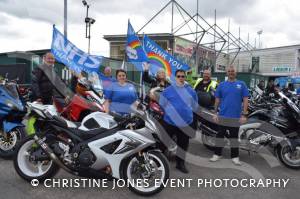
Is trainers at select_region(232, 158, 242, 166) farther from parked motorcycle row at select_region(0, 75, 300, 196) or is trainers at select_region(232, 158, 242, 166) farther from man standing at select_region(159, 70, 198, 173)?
parked motorcycle row at select_region(0, 75, 300, 196)

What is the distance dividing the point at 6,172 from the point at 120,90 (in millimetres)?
2032

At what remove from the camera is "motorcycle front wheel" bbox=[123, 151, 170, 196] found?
3807 millimetres

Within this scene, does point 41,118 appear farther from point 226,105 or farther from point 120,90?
point 226,105

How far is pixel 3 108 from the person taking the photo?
4949 millimetres

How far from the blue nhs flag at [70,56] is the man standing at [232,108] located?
4011 millimetres

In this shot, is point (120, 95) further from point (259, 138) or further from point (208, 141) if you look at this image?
point (259, 138)

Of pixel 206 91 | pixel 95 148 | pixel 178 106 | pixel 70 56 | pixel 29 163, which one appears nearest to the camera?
pixel 95 148

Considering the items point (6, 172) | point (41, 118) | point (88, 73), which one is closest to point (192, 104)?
point (41, 118)

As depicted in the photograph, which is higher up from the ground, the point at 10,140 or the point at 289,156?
the point at 10,140

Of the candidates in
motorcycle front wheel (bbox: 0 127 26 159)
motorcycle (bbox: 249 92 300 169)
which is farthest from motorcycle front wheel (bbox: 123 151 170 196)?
motorcycle (bbox: 249 92 300 169)

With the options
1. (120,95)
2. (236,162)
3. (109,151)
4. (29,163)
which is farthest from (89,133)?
(236,162)

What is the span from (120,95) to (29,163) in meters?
1.68

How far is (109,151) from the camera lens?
12.5ft

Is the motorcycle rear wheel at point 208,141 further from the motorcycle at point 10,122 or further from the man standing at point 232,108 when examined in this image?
the motorcycle at point 10,122
